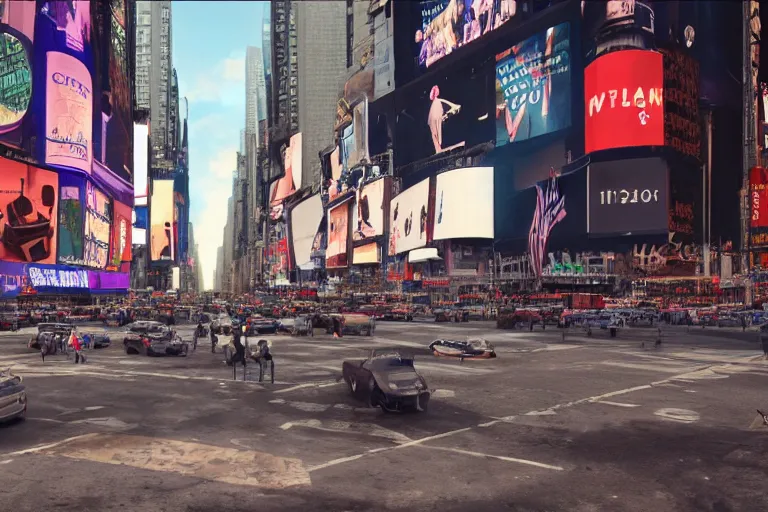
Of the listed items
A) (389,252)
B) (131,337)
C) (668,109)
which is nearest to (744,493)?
(131,337)

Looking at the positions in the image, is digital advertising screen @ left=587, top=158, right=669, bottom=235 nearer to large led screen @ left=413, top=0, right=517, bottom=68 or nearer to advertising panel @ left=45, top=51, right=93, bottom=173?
large led screen @ left=413, top=0, right=517, bottom=68

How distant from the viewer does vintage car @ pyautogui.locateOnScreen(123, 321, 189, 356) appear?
28.1 m

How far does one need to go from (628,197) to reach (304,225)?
392ft

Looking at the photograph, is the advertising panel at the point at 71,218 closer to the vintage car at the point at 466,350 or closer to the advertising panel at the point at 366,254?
the vintage car at the point at 466,350

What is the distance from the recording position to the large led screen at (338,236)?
149750 millimetres

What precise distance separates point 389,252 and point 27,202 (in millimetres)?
71417

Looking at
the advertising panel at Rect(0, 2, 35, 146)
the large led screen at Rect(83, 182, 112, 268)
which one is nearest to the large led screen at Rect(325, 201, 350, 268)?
the large led screen at Rect(83, 182, 112, 268)

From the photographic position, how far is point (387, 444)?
12.2m

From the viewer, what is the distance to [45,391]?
1788 centimetres

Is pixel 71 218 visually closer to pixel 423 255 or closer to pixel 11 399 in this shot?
pixel 423 255

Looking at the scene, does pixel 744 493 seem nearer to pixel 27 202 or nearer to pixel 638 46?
pixel 27 202

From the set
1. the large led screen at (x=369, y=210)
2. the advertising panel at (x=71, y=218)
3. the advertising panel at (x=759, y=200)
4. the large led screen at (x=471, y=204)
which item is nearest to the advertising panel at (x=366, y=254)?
the large led screen at (x=369, y=210)

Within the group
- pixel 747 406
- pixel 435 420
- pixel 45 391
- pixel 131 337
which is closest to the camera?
pixel 435 420

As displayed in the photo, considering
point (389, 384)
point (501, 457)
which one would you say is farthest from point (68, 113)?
point (501, 457)
